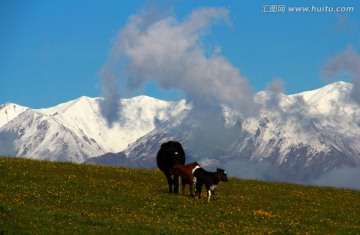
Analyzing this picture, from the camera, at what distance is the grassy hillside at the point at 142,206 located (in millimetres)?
29672

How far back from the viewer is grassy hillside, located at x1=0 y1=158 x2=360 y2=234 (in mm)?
29672

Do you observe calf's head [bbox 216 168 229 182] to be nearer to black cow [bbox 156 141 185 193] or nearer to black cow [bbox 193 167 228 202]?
black cow [bbox 193 167 228 202]

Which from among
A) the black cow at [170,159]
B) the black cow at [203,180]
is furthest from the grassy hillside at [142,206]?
the black cow at [170,159]

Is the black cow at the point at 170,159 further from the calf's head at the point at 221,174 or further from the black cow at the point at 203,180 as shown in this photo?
the calf's head at the point at 221,174

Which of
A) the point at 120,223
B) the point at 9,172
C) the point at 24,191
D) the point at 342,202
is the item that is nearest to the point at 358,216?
the point at 342,202

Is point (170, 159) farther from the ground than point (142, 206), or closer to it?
farther from the ground

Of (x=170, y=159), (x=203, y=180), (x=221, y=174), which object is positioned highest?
(x=170, y=159)

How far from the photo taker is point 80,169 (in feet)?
174

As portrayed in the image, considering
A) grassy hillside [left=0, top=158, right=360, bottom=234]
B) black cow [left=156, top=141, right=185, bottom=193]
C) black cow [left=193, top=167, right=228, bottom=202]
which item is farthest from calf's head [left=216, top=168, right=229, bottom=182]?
black cow [left=156, top=141, right=185, bottom=193]

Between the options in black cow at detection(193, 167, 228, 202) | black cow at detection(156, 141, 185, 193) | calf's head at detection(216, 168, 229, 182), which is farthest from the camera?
black cow at detection(156, 141, 185, 193)

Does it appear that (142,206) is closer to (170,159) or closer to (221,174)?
(221,174)

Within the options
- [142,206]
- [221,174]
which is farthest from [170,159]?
[142,206]

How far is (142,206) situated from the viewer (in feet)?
122

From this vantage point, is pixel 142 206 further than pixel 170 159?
No
